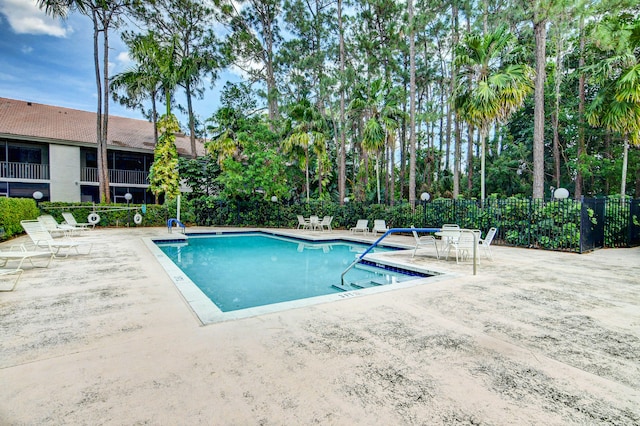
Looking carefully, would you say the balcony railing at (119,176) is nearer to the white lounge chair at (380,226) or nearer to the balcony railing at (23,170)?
the balcony railing at (23,170)

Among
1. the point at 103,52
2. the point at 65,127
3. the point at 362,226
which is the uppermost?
the point at 103,52

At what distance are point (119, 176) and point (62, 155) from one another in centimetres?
323

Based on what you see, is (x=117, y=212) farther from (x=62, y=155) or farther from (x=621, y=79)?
(x=621, y=79)

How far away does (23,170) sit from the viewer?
61.2 feet

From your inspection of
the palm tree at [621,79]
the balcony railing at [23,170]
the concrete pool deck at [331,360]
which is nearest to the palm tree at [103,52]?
the balcony railing at [23,170]

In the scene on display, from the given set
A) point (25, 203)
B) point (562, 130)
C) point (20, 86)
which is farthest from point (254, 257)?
point (20, 86)

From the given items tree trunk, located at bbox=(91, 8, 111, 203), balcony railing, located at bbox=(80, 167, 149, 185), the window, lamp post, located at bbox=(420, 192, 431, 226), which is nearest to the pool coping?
lamp post, located at bbox=(420, 192, 431, 226)

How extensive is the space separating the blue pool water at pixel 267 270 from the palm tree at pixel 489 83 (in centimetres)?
611

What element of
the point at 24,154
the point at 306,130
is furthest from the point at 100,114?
the point at 306,130

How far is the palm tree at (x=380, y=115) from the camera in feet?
51.7

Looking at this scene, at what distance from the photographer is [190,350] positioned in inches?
111

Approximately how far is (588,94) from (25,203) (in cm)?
2888

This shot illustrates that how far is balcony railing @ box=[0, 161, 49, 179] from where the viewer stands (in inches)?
713

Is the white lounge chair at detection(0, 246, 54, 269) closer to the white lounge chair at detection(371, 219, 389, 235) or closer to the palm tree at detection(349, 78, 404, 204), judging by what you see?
the white lounge chair at detection(371, 219, 389, 235)
